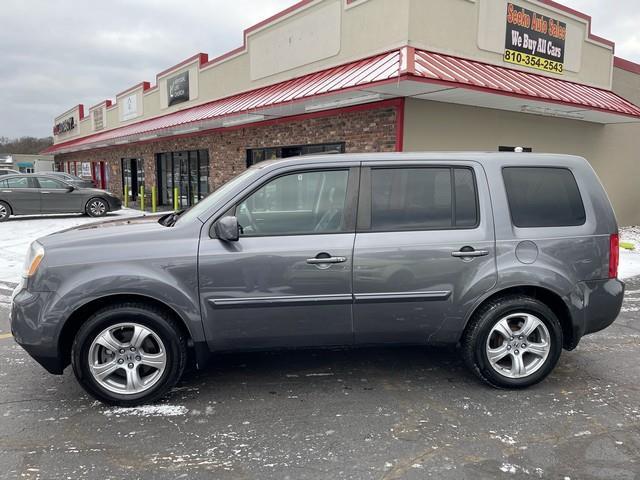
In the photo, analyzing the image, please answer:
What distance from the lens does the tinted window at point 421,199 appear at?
3.57m

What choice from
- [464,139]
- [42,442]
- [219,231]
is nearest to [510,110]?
[464,139]

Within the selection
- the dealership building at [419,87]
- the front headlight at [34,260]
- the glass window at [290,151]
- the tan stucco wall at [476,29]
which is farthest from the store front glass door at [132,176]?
the front headlight at [34,260]

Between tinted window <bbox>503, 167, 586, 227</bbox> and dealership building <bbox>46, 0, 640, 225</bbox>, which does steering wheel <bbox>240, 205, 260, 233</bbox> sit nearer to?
tinted window <bbox>503, 167, 586, 227</bbox>

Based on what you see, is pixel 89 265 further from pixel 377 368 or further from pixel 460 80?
pixel 460 80

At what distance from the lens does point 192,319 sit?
338cm

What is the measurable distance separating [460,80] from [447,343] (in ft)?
18.7

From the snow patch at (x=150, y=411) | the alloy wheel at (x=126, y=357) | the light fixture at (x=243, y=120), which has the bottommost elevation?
the snow patch at (x=150, y=411)

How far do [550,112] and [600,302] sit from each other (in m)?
8.99

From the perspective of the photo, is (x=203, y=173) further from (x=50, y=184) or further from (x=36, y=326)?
(x=36, y=326)

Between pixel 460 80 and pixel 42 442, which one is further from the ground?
pixel 460 80

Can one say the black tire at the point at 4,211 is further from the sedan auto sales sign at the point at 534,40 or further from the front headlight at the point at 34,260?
the sedan auto sales sign at the point at 534,40

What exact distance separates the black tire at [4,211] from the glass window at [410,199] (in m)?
15.4

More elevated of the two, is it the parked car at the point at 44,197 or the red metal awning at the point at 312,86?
the red metal awning at the point at 312,86

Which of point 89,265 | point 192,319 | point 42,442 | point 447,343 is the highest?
point 89,265
